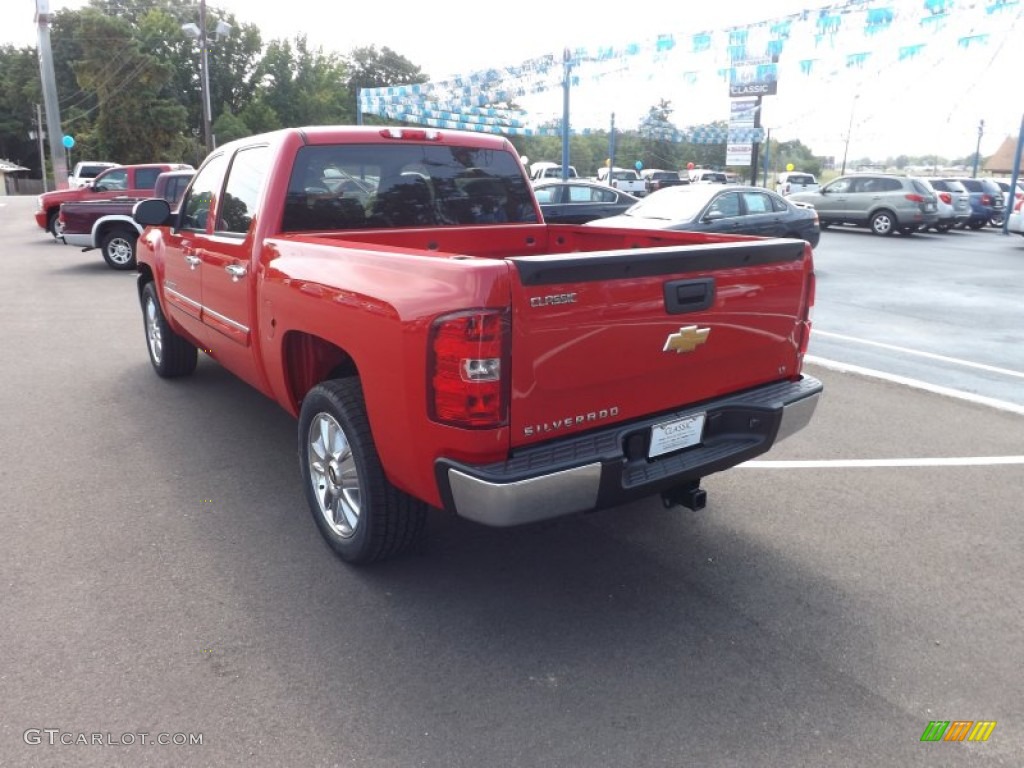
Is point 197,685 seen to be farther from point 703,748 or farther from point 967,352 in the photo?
point 967,352

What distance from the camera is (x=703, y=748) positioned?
2.52 metres

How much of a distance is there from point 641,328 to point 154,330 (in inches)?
203

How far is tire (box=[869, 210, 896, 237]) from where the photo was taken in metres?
22.3

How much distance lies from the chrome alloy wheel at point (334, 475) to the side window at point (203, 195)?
2.09m

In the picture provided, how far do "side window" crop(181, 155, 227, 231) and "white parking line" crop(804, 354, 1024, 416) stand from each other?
5.35 m

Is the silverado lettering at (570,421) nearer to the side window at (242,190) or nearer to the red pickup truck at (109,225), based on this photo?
the side window at (242,190)

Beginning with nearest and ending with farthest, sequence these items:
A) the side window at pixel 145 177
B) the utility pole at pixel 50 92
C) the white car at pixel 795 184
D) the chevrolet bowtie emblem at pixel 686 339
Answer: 1. the chevrolet bowtie emblem at pixel 686 339
2. the side window at pixel 145 177
3. the utility pole at pixel 50 92
4. the white car at pixel 795 184

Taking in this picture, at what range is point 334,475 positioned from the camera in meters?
3.65

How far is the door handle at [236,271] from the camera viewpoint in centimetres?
423

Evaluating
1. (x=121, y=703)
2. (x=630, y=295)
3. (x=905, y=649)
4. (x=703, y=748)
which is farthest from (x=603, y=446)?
(x=121, y=703)

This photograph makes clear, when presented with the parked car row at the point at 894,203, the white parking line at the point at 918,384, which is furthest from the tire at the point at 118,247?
the parked car row at the point at 894,203

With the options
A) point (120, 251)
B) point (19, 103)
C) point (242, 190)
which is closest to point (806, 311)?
point (242, 190)

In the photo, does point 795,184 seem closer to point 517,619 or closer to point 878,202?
point 878,202

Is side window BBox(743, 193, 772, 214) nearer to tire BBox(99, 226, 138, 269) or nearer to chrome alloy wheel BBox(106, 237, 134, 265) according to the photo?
tire BBox(99, 226, 138, 269)
